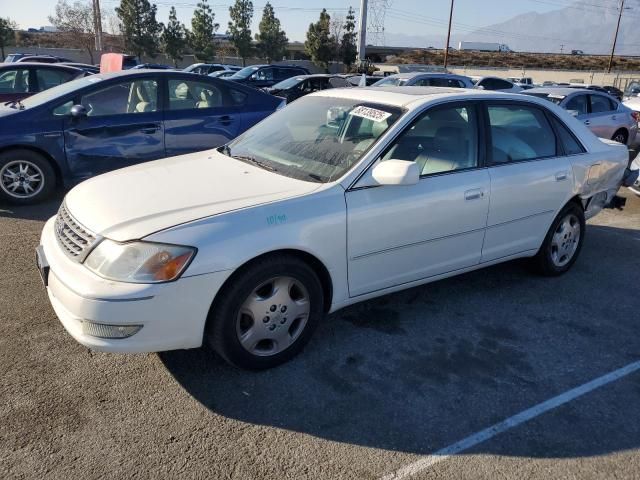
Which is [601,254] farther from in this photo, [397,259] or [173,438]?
[173,438]

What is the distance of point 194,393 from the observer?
2971mm

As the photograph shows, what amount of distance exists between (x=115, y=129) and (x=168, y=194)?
370 cm

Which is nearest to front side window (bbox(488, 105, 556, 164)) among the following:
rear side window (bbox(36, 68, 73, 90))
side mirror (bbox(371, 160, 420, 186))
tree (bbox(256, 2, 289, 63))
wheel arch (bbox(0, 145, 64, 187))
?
side mirror (bbox(371, 160, 420, 186))

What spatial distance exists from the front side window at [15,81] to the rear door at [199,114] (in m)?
4.48

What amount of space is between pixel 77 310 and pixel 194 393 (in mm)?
765

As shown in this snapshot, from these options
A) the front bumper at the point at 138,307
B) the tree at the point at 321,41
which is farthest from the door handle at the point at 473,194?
the tree at the point at 321,41

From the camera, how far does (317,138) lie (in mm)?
3787

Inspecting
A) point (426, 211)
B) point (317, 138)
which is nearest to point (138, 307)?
point (317, 138)

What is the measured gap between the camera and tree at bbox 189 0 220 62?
2128 inches

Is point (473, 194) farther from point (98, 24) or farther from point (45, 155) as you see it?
point (98, 24)

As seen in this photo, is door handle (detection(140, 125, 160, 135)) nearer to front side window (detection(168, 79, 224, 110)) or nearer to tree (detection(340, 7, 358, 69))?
front side window (detection(168, 79, 224, 110))

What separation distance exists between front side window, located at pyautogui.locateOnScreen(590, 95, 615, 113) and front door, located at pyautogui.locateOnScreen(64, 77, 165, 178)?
8522mm

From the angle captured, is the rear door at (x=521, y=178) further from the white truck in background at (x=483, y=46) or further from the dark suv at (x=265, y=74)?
the white truck in background at (x=483, y=46)

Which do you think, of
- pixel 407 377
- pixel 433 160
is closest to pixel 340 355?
pixel 407 377
